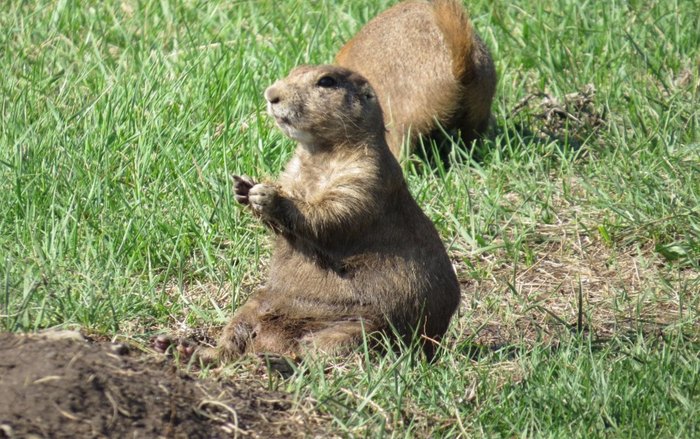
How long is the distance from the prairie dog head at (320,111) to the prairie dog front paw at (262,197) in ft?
1.50

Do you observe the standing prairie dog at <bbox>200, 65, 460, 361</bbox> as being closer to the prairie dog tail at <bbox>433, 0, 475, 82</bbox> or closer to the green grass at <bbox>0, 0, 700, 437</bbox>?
the green grass at <bbox>0, 0, 700, 437</bbox>

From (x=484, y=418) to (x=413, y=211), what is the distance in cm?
111

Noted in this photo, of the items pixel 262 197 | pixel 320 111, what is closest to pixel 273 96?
pixel 320 111

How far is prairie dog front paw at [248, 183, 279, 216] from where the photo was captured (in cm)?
454

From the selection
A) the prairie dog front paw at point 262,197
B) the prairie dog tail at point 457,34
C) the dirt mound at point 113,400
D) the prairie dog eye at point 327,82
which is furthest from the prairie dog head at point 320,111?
the prairie dog tail at point 457,34

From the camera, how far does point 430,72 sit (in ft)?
22.9

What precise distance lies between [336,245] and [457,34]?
7.71ft

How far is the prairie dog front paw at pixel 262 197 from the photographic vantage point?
4539 mm

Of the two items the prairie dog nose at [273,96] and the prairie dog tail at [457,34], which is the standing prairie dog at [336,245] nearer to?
the prairie dog nose at [273,96]

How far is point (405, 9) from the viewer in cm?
745

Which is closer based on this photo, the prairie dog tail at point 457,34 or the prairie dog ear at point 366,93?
the prairie dog ear at point 366,93

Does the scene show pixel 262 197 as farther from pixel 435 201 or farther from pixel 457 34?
pixel 457 34

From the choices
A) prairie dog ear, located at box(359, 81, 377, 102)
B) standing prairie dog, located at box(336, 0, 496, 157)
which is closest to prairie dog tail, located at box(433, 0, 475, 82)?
standing prairie dog, located at box(336, 0, 496, 157)

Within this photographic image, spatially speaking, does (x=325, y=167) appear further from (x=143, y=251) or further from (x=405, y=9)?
(x=405, y=9)
